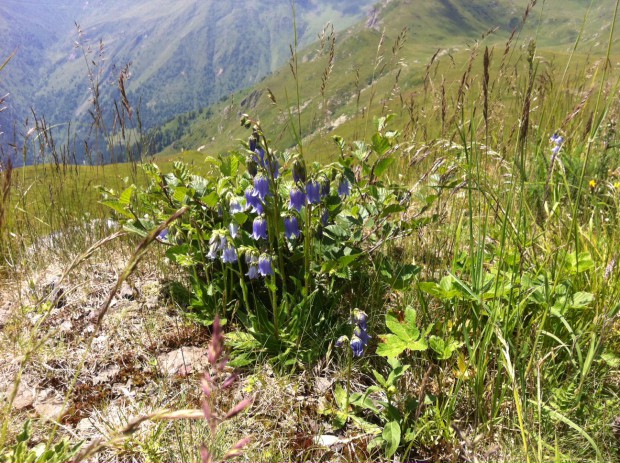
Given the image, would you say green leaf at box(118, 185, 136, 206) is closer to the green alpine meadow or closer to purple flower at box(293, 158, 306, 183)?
the green alpine meadow

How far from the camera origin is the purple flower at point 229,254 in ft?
8.32

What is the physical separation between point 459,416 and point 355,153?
1.60 metres

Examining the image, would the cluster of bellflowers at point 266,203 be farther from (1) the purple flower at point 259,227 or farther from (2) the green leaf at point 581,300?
(2) the green leaf at point 581,300

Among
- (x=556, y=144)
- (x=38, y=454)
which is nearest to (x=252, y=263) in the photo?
(x=38, y=454)

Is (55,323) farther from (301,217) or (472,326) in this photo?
(472,326)

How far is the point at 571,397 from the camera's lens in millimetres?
1944

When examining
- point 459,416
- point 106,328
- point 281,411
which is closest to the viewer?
point 459,416

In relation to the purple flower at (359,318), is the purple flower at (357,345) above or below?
below

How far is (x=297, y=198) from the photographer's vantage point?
230cm

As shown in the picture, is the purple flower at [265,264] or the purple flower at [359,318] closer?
the purple flower at [359,318]

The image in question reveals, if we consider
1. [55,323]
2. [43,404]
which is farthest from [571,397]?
[55,323]

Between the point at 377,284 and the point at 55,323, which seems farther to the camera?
the point at 55,323

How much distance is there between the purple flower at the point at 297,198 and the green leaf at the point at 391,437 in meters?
1.20

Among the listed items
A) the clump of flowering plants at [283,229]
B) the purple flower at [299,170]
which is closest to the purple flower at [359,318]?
the clump of flowering plants at [283,229]
